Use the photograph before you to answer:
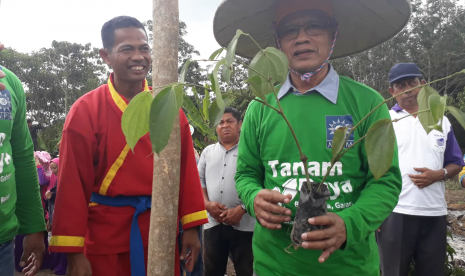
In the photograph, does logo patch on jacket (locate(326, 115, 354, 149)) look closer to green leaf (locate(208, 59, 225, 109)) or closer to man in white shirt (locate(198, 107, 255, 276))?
green leaf (locate(208, 59, 225, 109))

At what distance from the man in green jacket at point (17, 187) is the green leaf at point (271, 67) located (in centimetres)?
133

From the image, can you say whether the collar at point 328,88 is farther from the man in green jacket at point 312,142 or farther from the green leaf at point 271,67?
the green leaf at point 271,67

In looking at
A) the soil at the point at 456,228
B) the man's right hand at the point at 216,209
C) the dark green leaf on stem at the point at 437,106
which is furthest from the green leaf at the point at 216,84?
the soil at the point at 456,228

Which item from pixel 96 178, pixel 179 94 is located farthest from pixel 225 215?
pixel 179 94

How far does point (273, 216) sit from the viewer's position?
118cm

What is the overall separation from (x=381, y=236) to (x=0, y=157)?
8.60 ft

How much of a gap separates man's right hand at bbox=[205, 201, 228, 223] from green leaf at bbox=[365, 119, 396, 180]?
2.28m

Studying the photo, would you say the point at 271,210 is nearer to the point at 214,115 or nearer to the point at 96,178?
the point at 214,115

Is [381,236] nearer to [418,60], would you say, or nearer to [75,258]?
[75,258]

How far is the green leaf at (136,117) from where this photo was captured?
837mm

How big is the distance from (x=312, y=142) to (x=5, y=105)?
145 cm

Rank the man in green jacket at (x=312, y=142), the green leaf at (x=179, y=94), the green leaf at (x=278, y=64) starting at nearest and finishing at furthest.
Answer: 1. the green leaf at (x=179, y=94)
2. the green leaf at (x=278, y=64)
3. the man in green jacket at (x=312, y=142)

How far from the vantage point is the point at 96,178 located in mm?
1698

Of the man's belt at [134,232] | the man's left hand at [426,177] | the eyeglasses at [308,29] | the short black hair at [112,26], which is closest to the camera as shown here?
the eyeglasses at [308,29]
